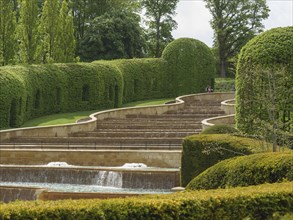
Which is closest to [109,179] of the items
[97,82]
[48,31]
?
[97,82]

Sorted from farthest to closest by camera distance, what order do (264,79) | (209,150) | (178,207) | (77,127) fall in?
(77,127) → (264,79) → (209,150) → (178,207)

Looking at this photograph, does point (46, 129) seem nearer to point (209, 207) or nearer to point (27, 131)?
point (27, 131)

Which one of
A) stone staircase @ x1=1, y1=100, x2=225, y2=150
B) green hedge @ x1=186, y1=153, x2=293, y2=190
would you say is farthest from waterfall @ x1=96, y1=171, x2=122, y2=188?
green hedge @ x1=186, y1=153, x2=293, y2=190

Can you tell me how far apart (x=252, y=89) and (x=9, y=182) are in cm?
1097

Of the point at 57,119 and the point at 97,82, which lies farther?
the point at 97,82

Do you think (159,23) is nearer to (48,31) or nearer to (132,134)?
(48,31)

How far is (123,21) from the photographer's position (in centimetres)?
6719

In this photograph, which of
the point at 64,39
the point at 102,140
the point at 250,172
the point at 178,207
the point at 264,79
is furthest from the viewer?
the point at 64,39

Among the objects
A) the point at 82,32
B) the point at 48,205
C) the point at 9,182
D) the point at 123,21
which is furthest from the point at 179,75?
the point at 48,205

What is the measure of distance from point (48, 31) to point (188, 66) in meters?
16.1

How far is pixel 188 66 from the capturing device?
60.1m

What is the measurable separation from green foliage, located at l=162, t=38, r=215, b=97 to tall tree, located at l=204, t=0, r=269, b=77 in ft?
45.3

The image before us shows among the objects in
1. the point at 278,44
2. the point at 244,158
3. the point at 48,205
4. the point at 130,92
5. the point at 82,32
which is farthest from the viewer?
the point at 82,32

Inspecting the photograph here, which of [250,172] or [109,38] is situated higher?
[109,38]
